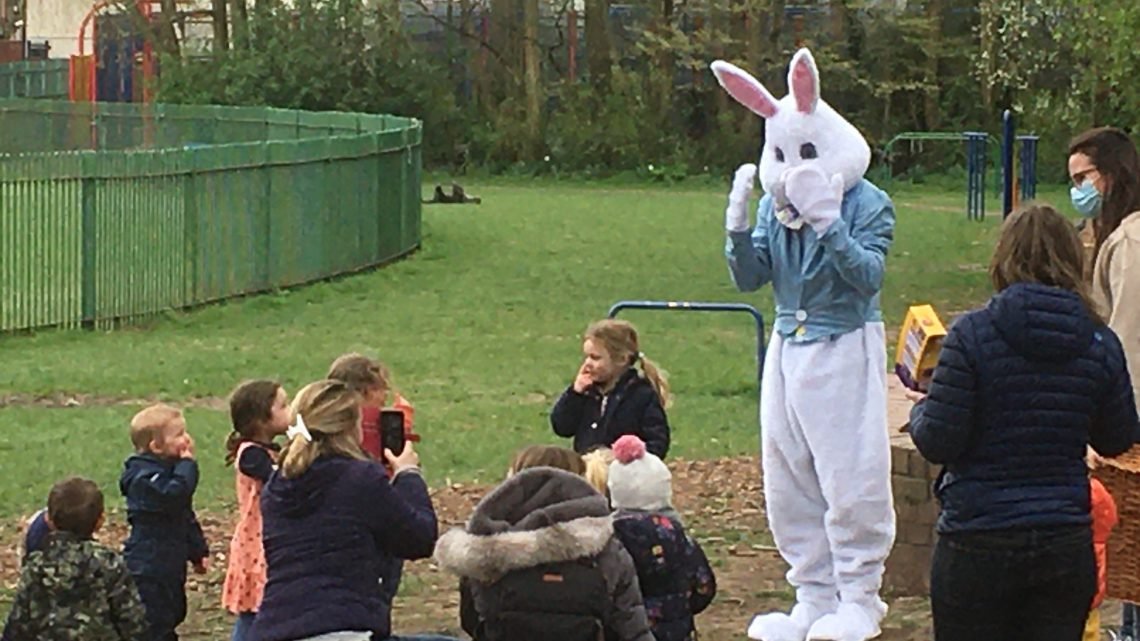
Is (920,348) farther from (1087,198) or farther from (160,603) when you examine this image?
(160,603)

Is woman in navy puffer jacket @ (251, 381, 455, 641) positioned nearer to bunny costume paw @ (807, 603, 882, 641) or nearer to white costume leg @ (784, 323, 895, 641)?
white costume leg @ (784, 323, 895, 641)

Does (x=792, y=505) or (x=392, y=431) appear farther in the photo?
(x=792, y=505)

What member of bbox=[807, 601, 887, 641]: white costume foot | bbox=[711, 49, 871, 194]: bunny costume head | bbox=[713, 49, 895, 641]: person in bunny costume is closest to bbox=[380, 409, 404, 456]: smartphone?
bbox=[713, 49, 895, 641]: person in bunny costume

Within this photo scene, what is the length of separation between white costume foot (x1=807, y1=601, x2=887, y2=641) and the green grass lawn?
4.31m

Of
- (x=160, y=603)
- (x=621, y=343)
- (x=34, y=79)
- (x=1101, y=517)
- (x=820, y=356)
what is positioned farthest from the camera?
(x=34, y=79)

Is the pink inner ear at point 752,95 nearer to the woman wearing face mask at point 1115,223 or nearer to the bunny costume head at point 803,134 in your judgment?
the bunny costume head at point 803,134

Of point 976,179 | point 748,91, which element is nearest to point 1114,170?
point 748,91

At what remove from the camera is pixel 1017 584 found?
5.56 meters

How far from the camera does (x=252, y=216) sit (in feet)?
69.3

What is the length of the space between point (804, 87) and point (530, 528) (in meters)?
2.61

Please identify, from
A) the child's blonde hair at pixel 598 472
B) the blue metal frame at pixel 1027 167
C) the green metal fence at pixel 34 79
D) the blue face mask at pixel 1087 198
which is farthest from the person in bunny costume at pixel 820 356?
the green metal fence at pixel 34 79

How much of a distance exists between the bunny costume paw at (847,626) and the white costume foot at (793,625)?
10 centimetres

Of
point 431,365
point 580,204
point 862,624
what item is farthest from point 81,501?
point 580,204

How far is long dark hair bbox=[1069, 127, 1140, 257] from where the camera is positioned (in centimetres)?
730
